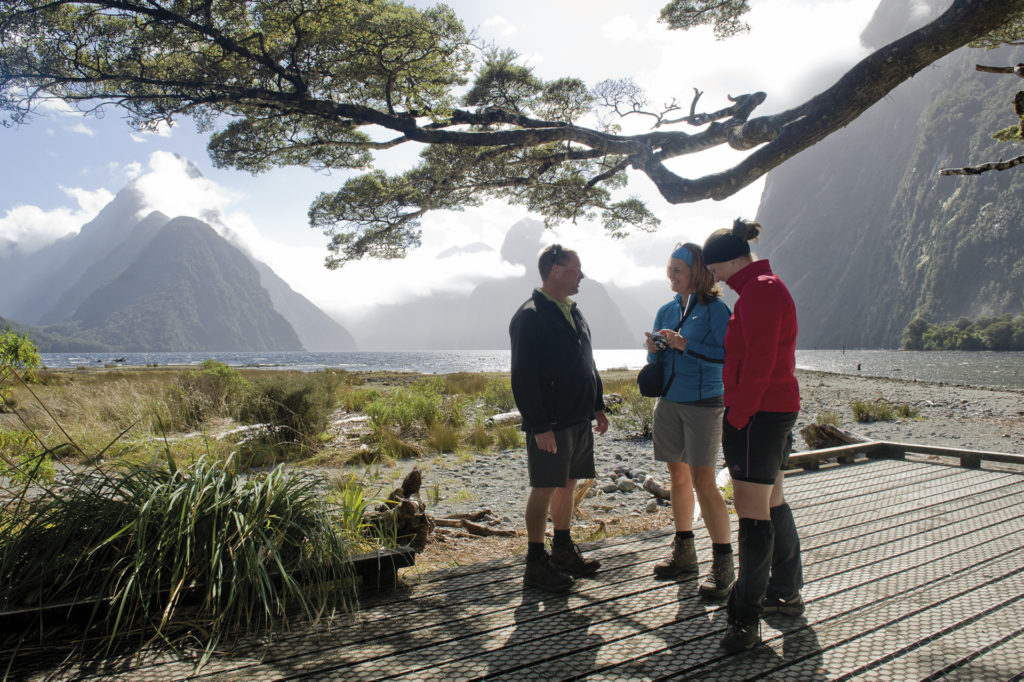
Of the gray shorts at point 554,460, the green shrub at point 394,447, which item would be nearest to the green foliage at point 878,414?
the green shrub at point 394,447

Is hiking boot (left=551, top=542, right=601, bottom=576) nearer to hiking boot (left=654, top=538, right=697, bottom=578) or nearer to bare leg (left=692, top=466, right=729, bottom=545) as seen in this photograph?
hiking boot (left=654, top=538, right=697, bottom=578)

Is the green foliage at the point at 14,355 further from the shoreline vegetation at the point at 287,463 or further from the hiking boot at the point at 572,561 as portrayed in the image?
the hiking boot at the point at 572,561

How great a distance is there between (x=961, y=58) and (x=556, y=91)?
552 feet

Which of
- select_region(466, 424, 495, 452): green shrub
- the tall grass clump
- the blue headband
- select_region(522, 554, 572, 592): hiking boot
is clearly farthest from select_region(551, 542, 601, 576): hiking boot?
select_region(466, 424, 495, 452): green shrub

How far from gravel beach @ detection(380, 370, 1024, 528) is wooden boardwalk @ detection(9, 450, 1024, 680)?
5.36ft

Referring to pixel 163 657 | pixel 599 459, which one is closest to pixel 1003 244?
pixel 599 459

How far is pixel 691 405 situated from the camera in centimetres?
273

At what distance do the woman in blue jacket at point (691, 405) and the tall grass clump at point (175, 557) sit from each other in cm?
160

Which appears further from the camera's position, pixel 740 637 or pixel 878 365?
pixel 878 365

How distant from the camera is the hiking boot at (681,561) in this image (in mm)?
2678

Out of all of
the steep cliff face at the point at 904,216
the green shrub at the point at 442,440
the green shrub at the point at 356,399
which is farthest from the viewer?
the steep cliff face at the point at 904,216

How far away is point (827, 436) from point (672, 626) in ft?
20.4

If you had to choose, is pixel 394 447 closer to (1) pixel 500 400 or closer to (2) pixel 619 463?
(2) pixel 619 463

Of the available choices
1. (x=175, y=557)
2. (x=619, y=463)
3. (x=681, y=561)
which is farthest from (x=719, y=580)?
(x=619, y=463)
